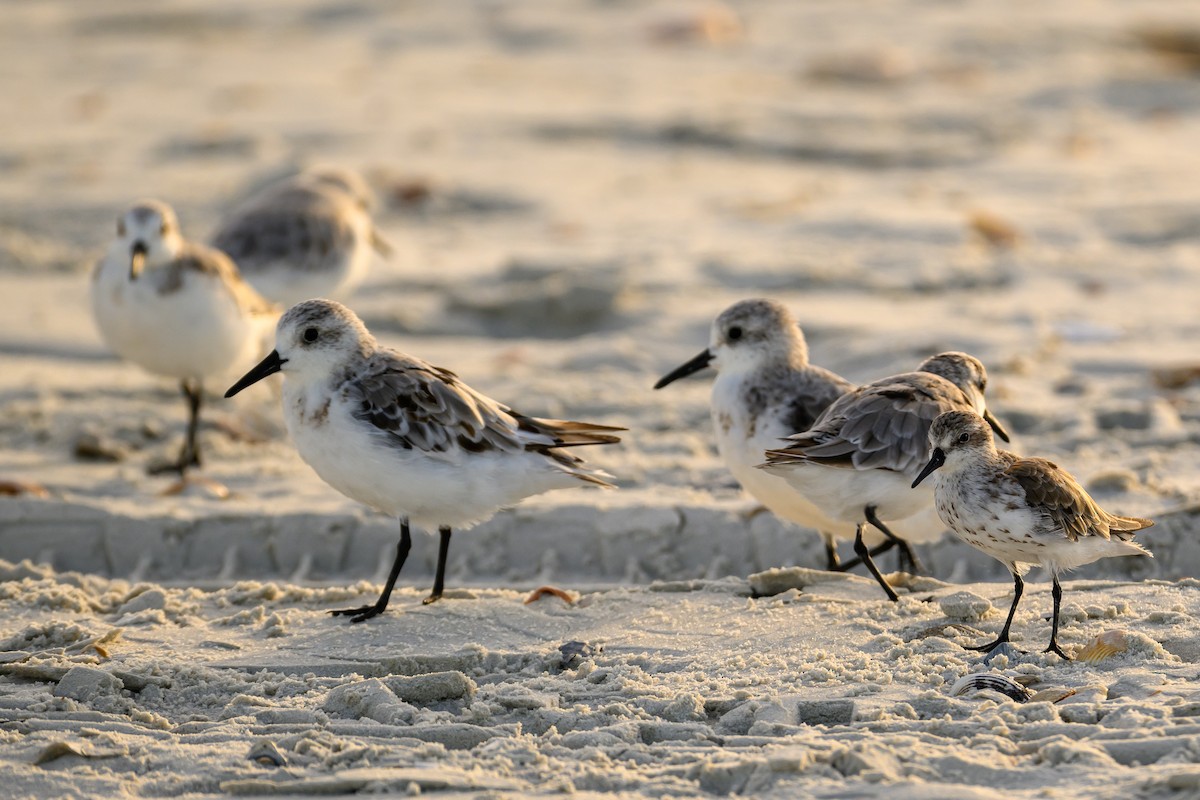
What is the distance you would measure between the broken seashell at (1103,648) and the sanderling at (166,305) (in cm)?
417

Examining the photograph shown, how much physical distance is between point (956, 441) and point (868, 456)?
1.39 feet

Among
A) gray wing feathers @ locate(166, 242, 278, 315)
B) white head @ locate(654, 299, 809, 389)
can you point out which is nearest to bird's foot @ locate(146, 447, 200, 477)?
gray wing feathers @ locate(166, 242, 278, 315)

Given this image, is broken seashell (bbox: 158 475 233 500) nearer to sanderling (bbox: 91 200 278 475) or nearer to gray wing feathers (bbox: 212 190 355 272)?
sanderling (bbox: 91 200 278 475)

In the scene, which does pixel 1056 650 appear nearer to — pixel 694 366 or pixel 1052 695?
pixel 1052 695

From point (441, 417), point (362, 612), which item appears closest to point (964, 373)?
point (441, 417)

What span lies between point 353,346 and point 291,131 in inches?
268

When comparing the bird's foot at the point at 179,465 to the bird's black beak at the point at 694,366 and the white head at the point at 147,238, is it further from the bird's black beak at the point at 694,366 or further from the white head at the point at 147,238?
the bird's black beak at the point at 694,366

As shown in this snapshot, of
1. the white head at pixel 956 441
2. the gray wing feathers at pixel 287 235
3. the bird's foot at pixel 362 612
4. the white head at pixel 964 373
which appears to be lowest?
the bird's foot at pixel 362 612

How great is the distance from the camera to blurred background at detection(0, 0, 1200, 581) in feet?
20.7

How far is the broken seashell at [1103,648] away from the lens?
15.1ft

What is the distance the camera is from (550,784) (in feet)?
12.9

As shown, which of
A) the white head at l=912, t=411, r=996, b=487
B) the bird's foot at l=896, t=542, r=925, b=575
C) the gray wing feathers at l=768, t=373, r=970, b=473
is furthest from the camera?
the bird's foot at l=896, t=542, r=925, b=575

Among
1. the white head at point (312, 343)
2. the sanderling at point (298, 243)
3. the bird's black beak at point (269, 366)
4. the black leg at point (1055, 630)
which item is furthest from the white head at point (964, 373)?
the sanderling at point (298, 243)

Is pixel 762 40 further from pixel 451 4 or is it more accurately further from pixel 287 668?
pixel 287 668
